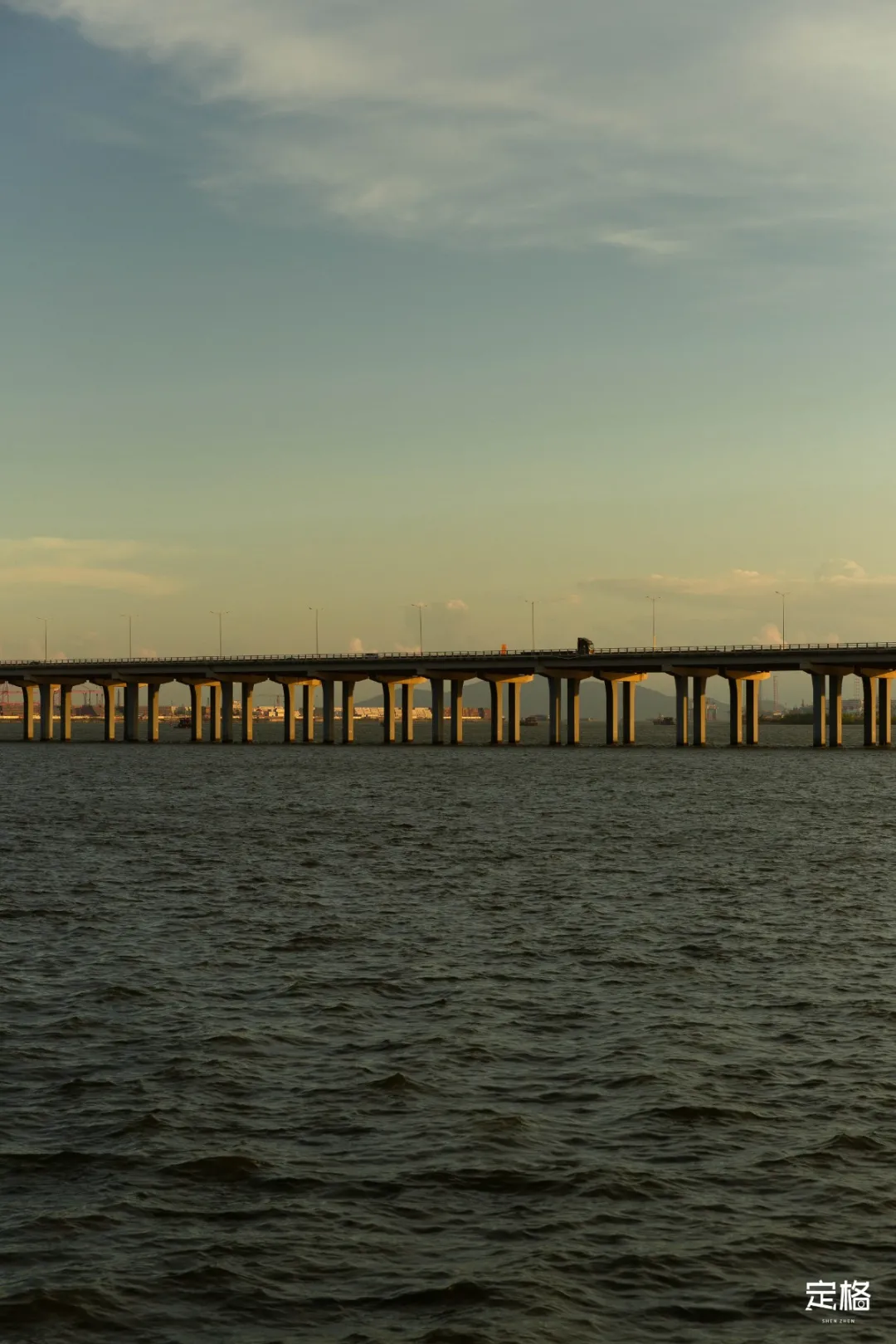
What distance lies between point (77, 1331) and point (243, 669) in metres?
170

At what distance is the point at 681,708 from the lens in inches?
6885

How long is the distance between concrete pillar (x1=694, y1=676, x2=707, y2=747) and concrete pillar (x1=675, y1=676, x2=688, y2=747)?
1301mm

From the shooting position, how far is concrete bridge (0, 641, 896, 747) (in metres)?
156

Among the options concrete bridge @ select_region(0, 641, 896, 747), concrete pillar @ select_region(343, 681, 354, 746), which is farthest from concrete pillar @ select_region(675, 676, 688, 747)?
concrete pillar @ select_region(343, 681, 354, 746)

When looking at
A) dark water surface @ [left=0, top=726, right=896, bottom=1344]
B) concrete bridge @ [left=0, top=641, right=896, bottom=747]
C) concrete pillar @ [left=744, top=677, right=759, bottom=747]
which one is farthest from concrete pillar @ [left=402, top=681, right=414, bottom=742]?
dark water surface @ [left=0, top=726, right=896, bottom=1344]

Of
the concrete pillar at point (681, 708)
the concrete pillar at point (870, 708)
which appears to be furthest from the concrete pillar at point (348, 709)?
the concrete pillar at point (870, 708)

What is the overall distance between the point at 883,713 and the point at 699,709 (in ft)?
68.8

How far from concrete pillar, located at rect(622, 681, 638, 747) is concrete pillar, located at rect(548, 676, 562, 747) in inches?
308

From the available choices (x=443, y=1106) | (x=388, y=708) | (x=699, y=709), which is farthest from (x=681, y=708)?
(x=443, y=1106)

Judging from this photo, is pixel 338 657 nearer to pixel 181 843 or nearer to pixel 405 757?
pixel 405 757

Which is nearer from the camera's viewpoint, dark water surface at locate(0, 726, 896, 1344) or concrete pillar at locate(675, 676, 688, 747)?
dark water surface at locate(0, 726, 896, 1344)

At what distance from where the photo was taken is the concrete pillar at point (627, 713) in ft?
572

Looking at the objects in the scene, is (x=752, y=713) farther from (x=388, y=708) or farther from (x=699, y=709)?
(x=388, y=708)

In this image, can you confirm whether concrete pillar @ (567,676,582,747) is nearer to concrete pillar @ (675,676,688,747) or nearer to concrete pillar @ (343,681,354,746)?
concrete pillar @ (675,676,688,747)
